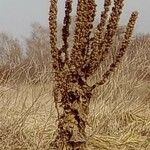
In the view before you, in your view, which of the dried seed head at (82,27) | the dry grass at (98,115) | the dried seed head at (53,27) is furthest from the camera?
the dry grass at (98,115)

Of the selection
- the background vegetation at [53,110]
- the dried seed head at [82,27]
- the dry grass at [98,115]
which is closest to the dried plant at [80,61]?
the dried seed head at [82,27]

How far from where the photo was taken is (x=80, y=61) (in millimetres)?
3453

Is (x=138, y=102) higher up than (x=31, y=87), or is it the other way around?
(x=31, y=87)

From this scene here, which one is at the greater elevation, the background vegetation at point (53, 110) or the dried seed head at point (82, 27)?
the dried seed head at point (82, 27)

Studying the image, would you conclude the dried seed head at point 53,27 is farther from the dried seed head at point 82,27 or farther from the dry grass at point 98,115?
the dry grass at point 98,115

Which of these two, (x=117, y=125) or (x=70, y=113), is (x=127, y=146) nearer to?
(x=117, y=125)

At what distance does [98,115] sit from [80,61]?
3384 mm

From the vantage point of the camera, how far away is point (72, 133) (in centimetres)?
354

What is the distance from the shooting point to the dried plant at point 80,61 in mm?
3430

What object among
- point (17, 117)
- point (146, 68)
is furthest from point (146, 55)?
point (17, 117)

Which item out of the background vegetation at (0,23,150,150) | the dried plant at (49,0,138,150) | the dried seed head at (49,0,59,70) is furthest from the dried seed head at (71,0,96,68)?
the background vegetation at (0,23,150,150)

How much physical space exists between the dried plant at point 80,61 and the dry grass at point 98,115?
486mm

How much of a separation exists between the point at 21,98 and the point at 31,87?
1.84ft

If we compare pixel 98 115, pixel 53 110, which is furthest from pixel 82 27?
pixel 98 115
